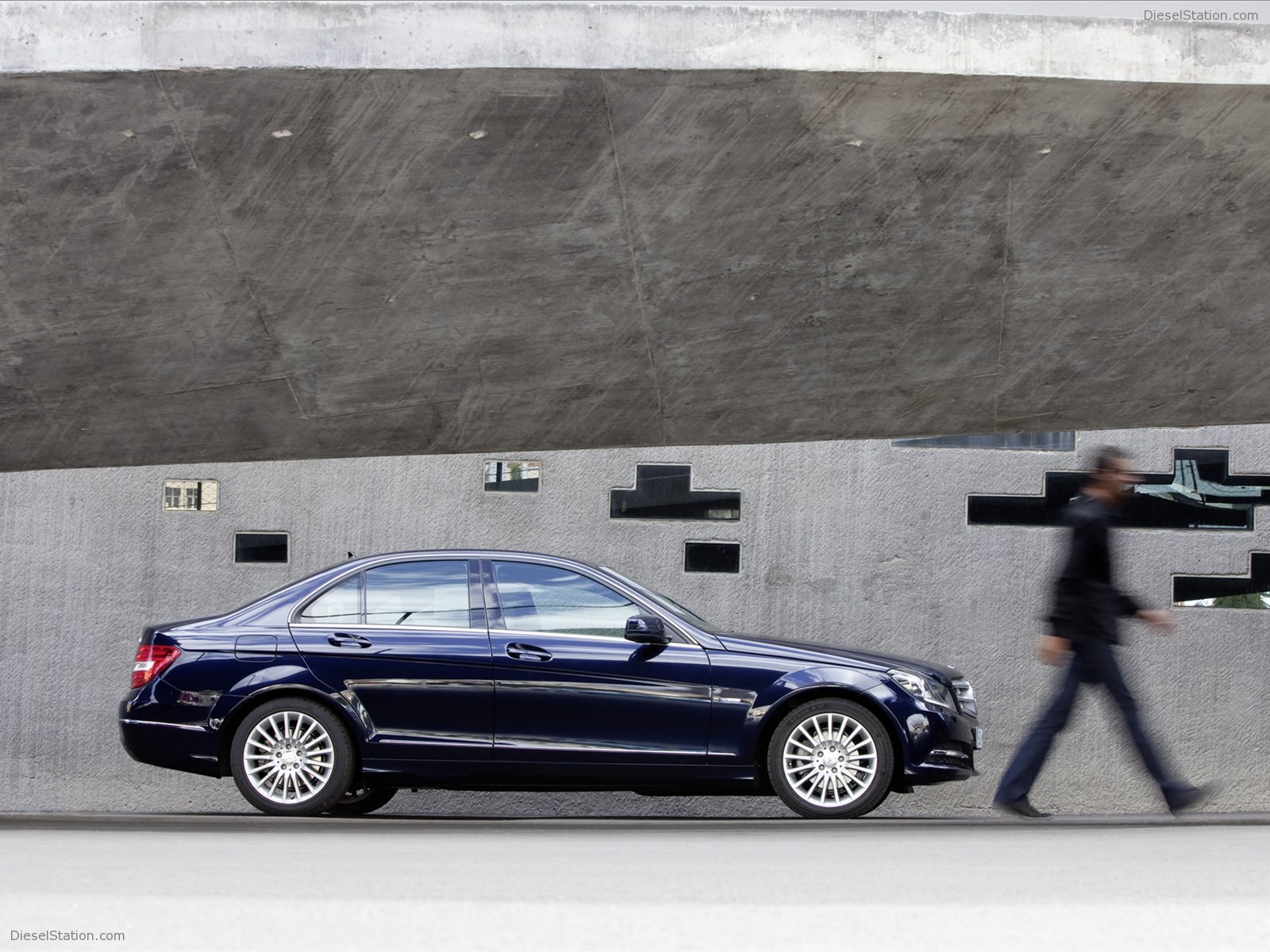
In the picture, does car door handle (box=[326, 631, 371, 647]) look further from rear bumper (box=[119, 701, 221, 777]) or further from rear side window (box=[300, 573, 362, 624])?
rear bumper (box=[119, 701, 221, 777])

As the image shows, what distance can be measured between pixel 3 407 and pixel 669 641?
4.42 m

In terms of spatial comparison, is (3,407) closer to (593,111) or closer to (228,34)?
(228,34)

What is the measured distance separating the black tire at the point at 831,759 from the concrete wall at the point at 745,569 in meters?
2.77

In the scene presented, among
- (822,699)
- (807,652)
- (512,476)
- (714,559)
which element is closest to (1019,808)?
(822,699)

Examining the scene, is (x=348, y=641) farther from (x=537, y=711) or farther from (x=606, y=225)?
(x=606, y=225)

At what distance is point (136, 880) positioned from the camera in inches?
190

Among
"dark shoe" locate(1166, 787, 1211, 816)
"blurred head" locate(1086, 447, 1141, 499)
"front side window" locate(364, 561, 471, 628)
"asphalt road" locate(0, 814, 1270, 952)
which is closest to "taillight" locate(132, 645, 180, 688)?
"front side window" locate(364, 561, 471, 628)

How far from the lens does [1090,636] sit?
22.1ft

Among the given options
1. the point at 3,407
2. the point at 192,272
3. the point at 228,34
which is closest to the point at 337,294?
the point at 192,272

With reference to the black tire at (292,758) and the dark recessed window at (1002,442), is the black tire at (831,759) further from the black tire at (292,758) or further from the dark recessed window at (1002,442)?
the dark recessed window at (1002,442)

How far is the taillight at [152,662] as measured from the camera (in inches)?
308

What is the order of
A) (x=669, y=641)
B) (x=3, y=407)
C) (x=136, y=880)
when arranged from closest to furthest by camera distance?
(x=136, y=880) → (x=669, y=641) → (x=3, y=407)

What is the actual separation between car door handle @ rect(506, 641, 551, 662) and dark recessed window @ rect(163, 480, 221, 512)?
3.93 m

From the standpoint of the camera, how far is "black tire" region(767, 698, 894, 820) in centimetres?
759
